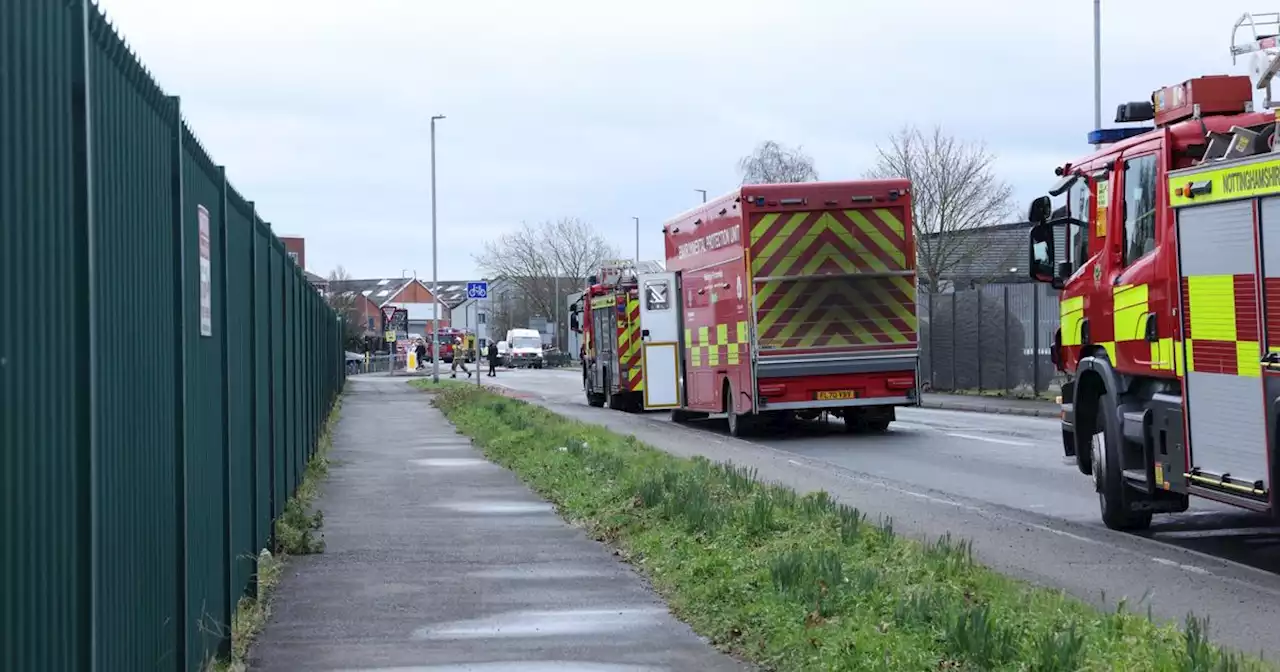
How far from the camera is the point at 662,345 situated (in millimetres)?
27094

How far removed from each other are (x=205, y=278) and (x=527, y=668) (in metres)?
2.27

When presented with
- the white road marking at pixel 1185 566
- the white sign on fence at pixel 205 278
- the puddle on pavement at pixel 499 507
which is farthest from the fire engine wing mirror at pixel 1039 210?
the white sign on fence at pixel 205 278

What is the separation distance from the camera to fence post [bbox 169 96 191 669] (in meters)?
5.47

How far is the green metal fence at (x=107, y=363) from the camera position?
118 inches

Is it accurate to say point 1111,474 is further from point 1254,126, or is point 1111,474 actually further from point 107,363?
point 107,363

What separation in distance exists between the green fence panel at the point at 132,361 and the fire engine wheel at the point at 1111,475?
25.8ft

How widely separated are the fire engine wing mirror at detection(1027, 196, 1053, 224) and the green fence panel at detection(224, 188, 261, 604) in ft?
21.3

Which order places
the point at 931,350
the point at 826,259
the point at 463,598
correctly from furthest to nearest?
the point at 931,350 < the point at 826,259 < the point at 463,598

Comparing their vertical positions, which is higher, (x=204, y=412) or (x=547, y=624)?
(x=204, y=412)

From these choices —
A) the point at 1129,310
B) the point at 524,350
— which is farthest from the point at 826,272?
the point at 524,350

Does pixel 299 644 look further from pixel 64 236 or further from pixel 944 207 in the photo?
pixel 944 207

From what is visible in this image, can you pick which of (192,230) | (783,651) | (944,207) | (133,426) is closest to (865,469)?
(783,651)

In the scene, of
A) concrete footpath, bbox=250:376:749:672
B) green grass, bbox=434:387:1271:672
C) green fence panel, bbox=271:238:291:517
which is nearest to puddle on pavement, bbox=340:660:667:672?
concrete footpath, bbox=250:376:749:672

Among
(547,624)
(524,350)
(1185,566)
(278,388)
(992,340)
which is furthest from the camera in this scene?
(524,350)
